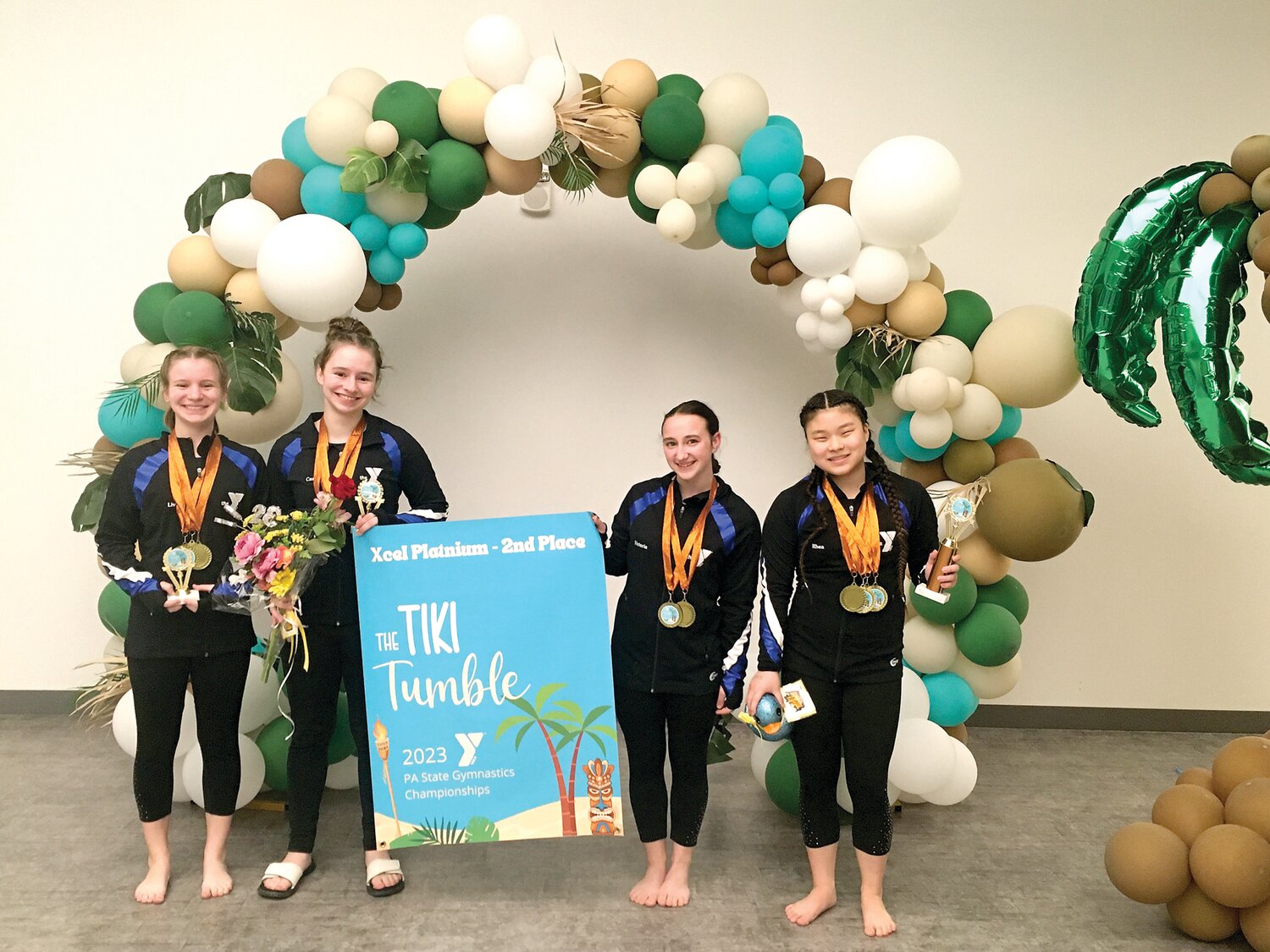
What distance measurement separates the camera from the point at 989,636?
9.99 feet

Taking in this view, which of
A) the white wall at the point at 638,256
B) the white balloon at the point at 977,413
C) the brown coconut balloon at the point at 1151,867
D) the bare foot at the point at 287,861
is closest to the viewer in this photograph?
the brown coconut balloon at the point at 1151,867

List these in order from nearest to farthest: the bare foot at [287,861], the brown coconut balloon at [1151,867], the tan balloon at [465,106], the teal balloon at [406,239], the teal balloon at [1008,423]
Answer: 1. the brown coconut balloon at [1151,867]
2. the bare foot at [287,861]
3. the tan balloon at [465,106]
4. the teal balloon at [406,239]
5. the teal balloon at [1008,423]

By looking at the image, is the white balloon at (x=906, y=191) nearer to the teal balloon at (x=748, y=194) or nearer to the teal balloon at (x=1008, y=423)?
the teal balloon at (x=748, y=194)

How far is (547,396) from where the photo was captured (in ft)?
12.9

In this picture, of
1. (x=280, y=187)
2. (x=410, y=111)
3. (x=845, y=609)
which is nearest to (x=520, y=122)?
(x=410, y=111)

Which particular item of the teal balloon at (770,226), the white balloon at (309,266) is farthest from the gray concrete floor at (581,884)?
the teal balloon at (770,226)

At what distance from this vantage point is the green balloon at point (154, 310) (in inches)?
115

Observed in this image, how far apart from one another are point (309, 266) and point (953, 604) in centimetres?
214

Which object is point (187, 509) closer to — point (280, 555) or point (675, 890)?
point (280, 555)

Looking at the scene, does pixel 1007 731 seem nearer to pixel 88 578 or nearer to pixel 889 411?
pixel 889 411

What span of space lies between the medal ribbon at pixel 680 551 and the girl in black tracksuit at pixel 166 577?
3.44 feet

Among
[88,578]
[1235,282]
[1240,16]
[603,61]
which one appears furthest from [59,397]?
[1240,16]

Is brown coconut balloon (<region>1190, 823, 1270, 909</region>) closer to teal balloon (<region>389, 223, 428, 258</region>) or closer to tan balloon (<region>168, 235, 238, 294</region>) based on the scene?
teal balloon (<region>389, 223, 428, 258</region>)

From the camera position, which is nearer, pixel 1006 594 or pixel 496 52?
pixel 496 52
